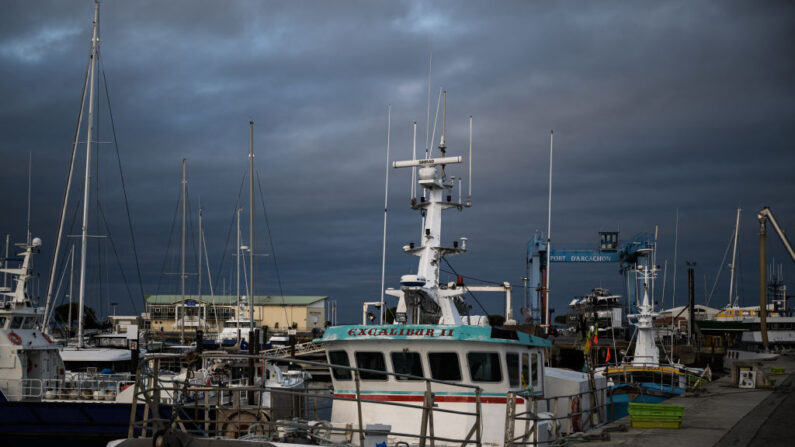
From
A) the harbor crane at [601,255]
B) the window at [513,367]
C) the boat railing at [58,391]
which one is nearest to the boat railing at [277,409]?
the window at [513,367]

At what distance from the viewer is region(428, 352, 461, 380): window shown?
14520 millimetres

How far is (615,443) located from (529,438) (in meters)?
1.67

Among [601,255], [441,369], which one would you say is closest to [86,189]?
[441,369]

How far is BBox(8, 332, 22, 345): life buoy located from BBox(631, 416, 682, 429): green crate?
1959cm

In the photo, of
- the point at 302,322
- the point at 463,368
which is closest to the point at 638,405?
the point at 463,368

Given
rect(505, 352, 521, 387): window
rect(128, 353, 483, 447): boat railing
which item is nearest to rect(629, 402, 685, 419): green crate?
rect(505, 352, 521, 387): window

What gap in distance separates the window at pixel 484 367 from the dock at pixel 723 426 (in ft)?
7.61

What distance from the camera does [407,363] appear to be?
1477 centimetres

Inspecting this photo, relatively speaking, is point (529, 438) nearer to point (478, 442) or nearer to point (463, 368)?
point (463, 368)

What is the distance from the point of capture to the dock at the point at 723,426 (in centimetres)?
1392

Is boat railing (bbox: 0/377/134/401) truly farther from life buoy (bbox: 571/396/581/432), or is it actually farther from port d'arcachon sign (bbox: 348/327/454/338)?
life buoy (bbox: 571/396/581/432)

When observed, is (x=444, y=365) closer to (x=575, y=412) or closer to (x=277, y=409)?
(x=277, y=409)

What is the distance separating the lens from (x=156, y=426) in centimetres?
879

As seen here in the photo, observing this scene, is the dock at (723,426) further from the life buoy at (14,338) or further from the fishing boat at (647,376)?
the life buoy at (14,338)
